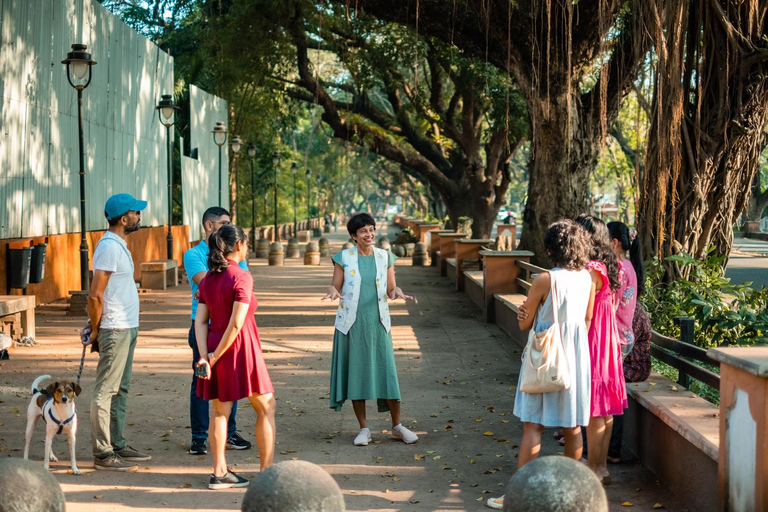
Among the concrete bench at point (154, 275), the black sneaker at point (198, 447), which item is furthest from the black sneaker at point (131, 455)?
the concrete bench at point (154, 275)

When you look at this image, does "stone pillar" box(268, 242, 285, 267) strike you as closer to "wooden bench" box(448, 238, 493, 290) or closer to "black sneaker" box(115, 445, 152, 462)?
"wooden bench" box(448, 238, 493, 290)

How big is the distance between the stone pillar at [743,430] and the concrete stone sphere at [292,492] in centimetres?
210

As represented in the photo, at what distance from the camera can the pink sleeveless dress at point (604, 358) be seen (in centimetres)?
585

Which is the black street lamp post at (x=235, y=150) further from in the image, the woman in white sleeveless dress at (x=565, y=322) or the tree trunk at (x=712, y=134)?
the woman in white sleeveless dress at (x=565, y=322)

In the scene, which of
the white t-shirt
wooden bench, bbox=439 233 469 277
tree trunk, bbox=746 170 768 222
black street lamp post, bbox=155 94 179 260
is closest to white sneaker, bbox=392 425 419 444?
the white t-shirt

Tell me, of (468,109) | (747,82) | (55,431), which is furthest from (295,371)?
(468,109)

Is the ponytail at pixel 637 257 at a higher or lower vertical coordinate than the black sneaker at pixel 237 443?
higher

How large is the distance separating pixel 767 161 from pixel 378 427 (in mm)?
64458

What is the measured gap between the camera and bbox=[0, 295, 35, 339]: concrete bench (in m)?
11.7

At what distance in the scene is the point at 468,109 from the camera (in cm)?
3072

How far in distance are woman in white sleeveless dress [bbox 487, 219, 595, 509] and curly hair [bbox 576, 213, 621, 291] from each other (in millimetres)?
235

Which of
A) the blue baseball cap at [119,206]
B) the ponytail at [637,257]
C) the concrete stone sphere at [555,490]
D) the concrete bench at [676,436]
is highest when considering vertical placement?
the blue baseball cap at [119,206]

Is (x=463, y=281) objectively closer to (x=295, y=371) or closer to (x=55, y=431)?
(x=295, y=371)

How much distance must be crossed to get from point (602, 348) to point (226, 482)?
2.51m
